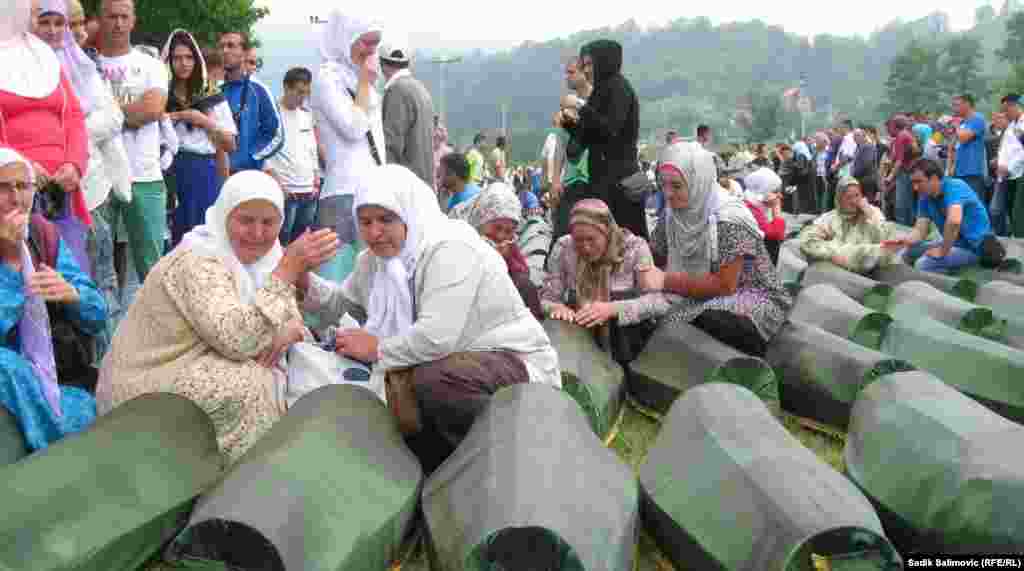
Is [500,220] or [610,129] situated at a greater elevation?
[610,129]

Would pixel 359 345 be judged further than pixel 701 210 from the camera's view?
No

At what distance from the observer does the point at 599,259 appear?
552 cm

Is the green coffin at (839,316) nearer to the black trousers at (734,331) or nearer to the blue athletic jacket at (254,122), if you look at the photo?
the black trousers at (734,331)

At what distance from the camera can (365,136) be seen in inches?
226

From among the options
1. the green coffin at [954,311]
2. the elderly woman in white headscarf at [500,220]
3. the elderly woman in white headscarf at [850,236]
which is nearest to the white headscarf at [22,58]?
the elderly woman in white headscarf at [500,220]

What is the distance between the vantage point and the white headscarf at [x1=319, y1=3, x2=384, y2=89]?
5598 mm

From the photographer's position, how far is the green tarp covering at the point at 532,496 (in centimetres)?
270

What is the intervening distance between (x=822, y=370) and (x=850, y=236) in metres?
3.80

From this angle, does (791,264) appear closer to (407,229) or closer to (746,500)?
(407,229)

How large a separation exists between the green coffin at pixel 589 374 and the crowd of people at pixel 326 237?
0.13 metres

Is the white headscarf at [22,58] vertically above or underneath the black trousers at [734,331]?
above

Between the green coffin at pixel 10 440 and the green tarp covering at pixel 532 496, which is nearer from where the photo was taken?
the green tarp covering at pixel 532 496

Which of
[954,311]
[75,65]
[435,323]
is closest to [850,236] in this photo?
[954,311]

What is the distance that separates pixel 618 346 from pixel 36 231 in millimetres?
2816
